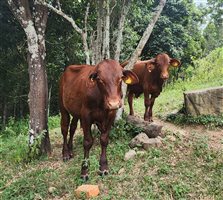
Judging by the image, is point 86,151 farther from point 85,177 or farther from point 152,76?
point 152,76

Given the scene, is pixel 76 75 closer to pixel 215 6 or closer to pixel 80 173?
pixel 80 173

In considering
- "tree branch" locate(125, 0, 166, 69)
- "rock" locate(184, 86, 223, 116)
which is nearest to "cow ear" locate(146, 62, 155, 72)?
"tree branch" locate(125, 0, 166, 69)

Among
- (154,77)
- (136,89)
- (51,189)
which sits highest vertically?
(154,77)

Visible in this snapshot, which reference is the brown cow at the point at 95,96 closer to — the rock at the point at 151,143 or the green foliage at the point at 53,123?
the rock at the point at 151,143

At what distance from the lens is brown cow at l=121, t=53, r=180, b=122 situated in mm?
8062

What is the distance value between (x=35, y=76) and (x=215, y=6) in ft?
101

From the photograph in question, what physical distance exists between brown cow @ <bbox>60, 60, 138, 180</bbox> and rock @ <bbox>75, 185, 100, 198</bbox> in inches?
16.1

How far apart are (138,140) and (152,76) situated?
2.20m

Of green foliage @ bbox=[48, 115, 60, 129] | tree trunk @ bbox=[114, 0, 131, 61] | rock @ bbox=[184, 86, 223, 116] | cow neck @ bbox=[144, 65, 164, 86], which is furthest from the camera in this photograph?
green foliage @ bbox=[48, 115, 60, 129]

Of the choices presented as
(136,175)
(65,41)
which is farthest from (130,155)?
(65,41)

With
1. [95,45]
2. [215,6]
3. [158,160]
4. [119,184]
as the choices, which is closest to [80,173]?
[119,184]

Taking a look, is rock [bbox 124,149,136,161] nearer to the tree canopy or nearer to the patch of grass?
the patch of grass

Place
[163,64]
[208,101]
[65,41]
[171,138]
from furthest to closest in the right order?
[65,41] → [208,101] → [163,64] → [171,138]

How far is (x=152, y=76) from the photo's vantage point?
8484 mm
